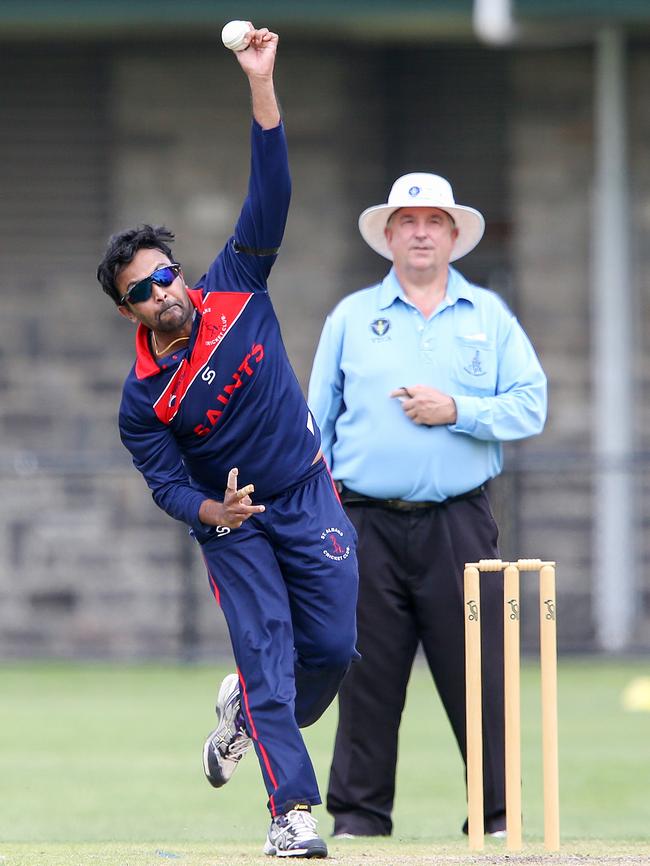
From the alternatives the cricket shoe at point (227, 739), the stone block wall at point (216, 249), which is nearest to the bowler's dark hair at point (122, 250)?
the cricket shoe at point (227, 739)

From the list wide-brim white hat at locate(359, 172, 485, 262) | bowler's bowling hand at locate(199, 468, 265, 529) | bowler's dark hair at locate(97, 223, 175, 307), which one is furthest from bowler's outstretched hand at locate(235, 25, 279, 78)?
wide-brim white hat at locate(359, 172, 485, 262)

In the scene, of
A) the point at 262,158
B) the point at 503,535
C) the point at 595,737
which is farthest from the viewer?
the point at 503,535

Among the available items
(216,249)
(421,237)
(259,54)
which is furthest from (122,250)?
(216,249)

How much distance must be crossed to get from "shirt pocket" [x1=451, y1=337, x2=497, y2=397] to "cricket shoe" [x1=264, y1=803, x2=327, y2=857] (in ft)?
5.82

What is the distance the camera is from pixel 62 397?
13250mm

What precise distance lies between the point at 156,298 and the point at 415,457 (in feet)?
4.48

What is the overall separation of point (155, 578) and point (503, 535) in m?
2.57

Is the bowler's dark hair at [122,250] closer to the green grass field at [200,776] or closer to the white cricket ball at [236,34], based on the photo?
the white cricket ball at [236,34]

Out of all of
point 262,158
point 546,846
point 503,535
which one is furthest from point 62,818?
point 503,535

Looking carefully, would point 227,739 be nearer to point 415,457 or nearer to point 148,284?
point 415,457

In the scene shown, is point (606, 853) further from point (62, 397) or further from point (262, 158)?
point (62, 397)

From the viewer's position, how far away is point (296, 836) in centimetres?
520

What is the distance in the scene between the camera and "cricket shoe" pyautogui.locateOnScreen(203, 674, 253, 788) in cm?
584

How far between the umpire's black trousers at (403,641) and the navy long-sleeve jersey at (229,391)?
0.94 metres
